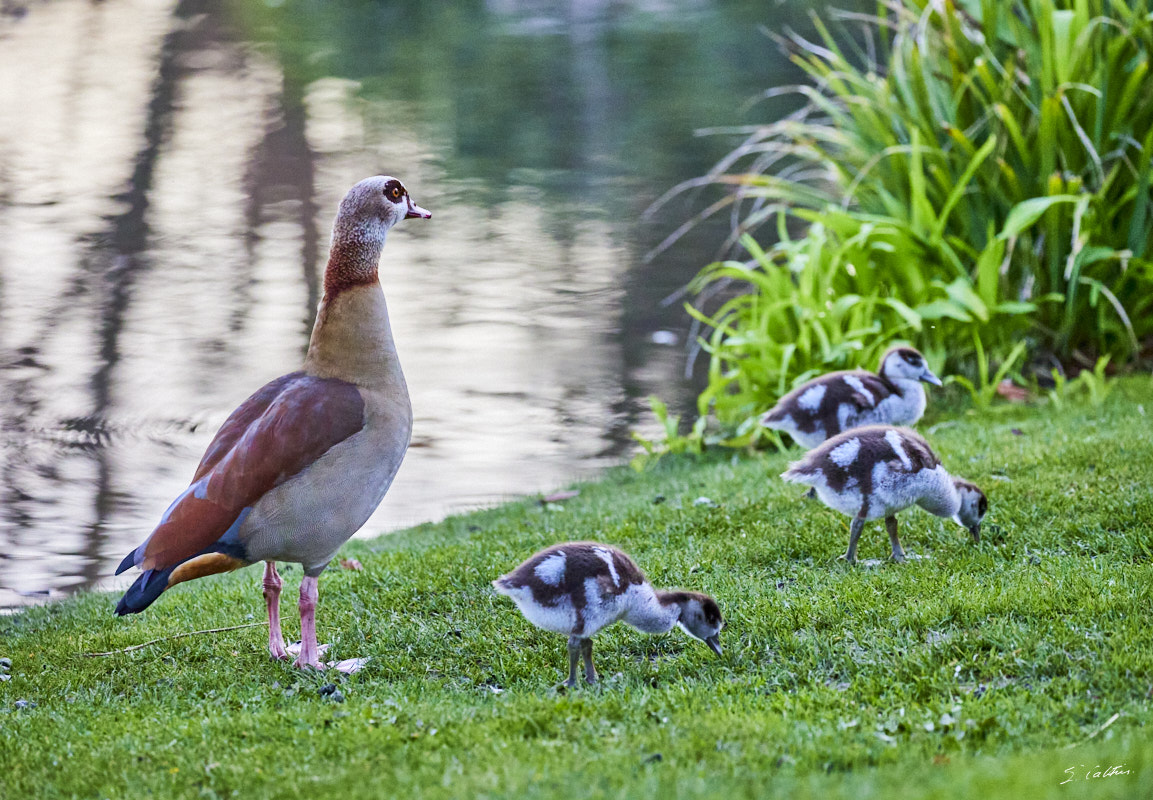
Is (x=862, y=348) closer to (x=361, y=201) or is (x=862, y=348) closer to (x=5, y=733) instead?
(x=361, y=201)

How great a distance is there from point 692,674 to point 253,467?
1.88 m

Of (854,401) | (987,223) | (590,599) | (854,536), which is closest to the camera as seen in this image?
(590,599)

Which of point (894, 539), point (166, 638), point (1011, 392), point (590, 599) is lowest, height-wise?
point (1011, 392)

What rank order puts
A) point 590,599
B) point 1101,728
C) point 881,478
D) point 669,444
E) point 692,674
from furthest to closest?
point 669,444, point 881,478, point 692,674, point 590,599, point 1101,728

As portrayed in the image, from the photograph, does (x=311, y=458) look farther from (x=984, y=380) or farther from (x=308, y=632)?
(x=984, y=380)

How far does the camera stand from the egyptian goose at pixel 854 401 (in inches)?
275

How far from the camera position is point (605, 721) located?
13.4 feet

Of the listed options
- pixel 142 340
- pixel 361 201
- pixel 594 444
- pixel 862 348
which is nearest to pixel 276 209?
pixel 142 340

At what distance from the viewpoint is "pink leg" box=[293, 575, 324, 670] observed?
4.92m

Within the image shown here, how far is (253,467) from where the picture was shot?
15.6 ft

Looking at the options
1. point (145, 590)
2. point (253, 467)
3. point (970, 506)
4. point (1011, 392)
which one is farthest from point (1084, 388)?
point (145, 590)

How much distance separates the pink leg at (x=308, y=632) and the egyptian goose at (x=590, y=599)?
911 millimetres

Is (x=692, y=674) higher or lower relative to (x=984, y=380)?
higher

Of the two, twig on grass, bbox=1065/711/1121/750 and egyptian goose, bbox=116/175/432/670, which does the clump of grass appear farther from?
twig on grass, bbox=1065/711/1121/750
